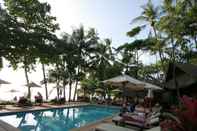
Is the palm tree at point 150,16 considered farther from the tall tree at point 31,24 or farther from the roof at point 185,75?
the roof at point 185,75

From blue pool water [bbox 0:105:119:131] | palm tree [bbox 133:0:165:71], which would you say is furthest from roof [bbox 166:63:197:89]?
palm tree [bbox 133:0:165:71]

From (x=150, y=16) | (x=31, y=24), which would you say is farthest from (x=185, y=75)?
(x=31, y=24)

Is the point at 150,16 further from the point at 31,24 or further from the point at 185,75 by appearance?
the point at 185,75

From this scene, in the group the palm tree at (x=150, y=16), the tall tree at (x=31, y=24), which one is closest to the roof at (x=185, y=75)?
the tall tree at (x=31, y=24)

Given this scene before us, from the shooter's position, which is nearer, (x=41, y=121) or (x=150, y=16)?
(x=41, y=121)

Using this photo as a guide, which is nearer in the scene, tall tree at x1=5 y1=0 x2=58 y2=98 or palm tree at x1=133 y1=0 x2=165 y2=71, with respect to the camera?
tall tree at x1=5 y1=0 x2=58 y2=98

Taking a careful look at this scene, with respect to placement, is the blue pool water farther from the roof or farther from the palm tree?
the palm tree

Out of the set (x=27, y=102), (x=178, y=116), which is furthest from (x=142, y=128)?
(x=27, y=102)

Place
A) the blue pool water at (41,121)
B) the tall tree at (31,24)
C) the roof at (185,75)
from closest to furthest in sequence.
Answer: the blue pool water at (41,121) → the roof at (185,75) → the tall tree at (31,24)

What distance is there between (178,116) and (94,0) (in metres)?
11.6

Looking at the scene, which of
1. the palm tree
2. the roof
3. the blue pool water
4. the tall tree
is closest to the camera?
the blue pool water

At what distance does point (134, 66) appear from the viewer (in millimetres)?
33500

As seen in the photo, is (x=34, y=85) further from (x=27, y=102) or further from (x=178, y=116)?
(x=178, y=116)

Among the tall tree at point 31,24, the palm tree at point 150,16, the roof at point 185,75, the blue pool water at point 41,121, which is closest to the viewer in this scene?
the blue pool water at point 41,121
